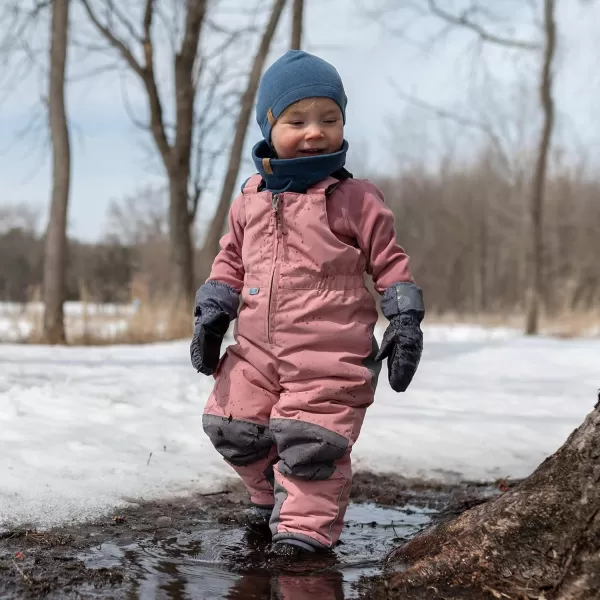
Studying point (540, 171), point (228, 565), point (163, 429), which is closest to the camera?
point (228, 565)

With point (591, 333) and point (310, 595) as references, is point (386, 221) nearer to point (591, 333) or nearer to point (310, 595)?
point (310, 595)

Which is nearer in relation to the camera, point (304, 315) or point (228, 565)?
point (228, 565)

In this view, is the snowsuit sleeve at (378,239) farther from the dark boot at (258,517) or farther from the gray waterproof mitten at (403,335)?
the dark boot at (258,517)

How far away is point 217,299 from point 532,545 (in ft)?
3.56

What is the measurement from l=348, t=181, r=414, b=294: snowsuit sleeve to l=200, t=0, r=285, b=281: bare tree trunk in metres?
8.25

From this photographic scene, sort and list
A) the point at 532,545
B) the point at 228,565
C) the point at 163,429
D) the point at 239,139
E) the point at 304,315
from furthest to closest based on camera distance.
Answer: the point at 239,139 < the point at 163,429 < the point at 304,315 < the point at 228,565 < the point at 532,545

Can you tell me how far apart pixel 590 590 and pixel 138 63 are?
10949 millimetres

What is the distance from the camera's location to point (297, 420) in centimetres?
198

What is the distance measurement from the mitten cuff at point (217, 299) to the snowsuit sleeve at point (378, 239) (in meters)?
0.42

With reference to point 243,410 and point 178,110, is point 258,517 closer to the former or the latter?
point 243,410

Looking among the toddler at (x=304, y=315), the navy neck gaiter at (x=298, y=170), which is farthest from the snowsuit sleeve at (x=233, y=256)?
the navy neck gaiter at (x=298, y=170)

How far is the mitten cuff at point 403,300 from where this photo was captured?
1.95 metres

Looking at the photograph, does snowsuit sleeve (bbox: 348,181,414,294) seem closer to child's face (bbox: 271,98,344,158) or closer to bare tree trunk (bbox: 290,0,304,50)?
child's face (bbox: 271,98,344,158)

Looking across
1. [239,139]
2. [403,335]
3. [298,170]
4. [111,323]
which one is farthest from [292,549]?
[239,139]
